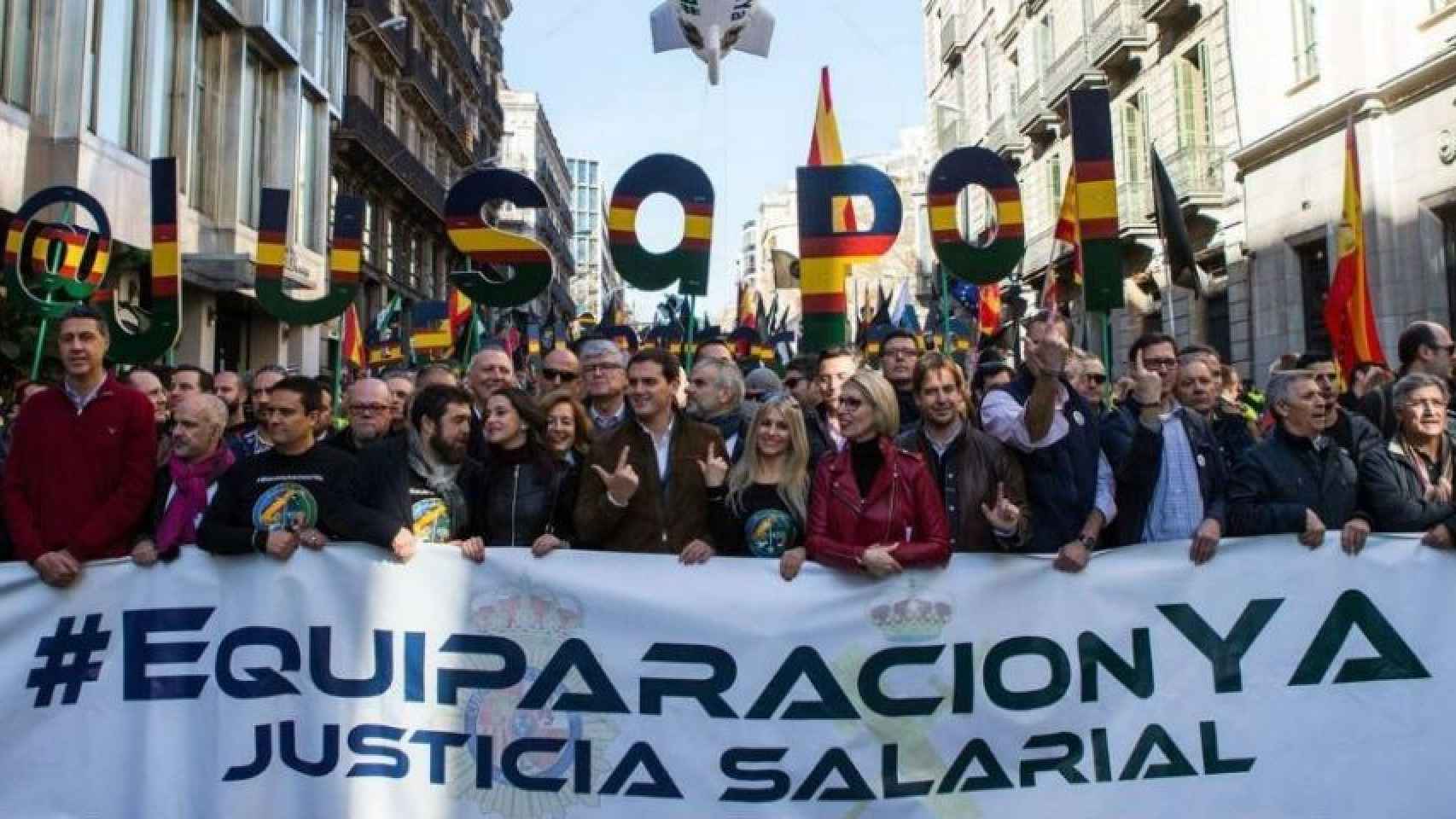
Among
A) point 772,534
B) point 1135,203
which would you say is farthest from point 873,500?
point 1135,203

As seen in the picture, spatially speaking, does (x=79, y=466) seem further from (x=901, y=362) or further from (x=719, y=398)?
(x=901, y=362)

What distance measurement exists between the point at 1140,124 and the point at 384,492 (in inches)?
908

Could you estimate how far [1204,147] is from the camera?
2058cm

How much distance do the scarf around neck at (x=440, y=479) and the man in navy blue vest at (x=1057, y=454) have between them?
2.05 m

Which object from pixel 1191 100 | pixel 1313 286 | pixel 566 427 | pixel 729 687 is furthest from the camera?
pixel 1191 100

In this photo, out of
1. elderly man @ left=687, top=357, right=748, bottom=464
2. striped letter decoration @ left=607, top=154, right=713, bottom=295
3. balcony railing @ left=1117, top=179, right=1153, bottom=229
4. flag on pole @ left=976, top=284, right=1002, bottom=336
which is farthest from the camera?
balcony railing @ left=1117, top=179, right=1153, bottom=229

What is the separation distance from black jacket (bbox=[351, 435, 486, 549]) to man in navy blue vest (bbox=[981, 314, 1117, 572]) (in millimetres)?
2148

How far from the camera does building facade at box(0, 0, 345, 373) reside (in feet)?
45.7

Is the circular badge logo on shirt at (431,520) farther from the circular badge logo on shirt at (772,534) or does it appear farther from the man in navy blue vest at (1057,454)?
the man in navy blue vest at (1057,454)

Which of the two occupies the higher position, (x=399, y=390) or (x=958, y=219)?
(x=958, y=219)

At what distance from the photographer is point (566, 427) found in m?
4.77

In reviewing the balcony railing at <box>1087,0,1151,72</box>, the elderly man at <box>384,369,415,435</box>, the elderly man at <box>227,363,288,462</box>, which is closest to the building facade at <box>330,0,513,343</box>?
the balcony railing at <box>1087,0,1151,72</box>

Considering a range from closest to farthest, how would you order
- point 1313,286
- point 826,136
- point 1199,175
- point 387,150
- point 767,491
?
point 767,491, point 826,136, point 1313,286, point 1199,175, point 387,150

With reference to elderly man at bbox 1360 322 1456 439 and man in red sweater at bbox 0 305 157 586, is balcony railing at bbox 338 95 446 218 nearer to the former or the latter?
man in red sweater at bbox 0 305 157 586
